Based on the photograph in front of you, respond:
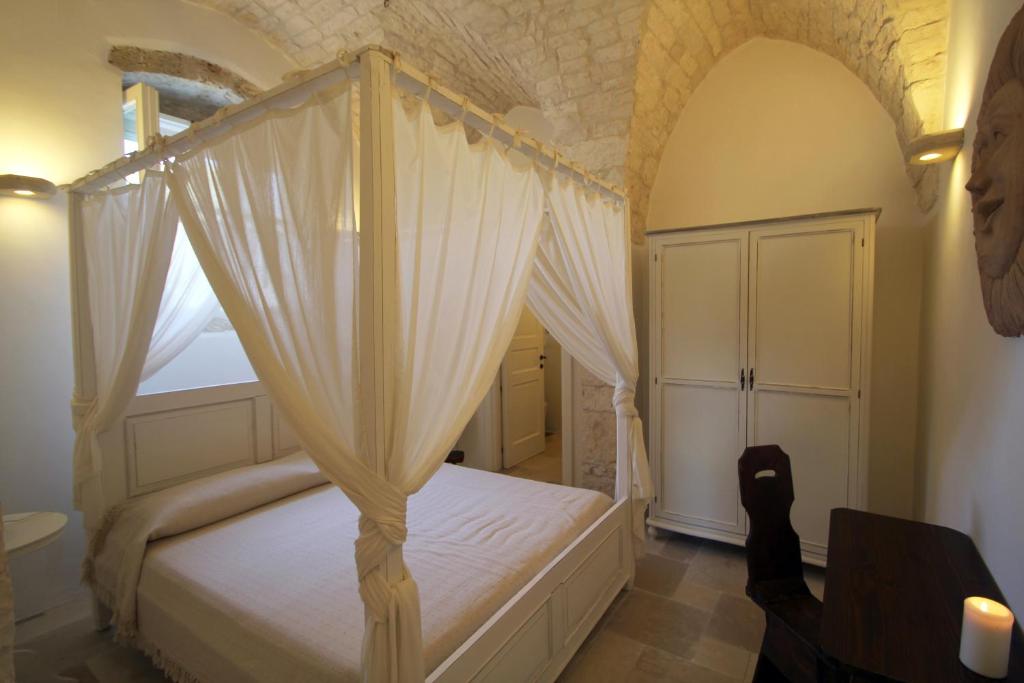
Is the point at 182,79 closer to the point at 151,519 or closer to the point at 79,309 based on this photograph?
the point at 79,309

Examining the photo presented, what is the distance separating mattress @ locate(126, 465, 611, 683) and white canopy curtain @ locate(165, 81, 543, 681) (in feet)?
1.18

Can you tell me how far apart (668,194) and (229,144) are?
126 inches

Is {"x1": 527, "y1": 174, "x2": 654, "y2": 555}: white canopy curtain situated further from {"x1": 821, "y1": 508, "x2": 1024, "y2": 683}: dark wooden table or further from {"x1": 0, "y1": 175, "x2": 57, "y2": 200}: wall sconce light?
{"x1": 0, "y1": 175, "x2": 57, "y2": 200}: wall sconce light

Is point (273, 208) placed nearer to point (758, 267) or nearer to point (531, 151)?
point (531, 151)

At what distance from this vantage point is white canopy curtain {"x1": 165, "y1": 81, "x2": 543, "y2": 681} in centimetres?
126

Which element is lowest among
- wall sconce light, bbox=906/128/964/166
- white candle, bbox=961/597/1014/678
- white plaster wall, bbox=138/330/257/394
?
white candle, bbox=961/597/1014/678

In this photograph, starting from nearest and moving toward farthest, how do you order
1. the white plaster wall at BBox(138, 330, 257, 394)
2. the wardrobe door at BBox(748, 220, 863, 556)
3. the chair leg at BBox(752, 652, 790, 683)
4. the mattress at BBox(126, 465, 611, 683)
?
the mattress at BBox(126, 465, 611, 683) < the chair leg at BBox(752, 652, 790, 683) < the wardrobe door at BBox(748, 220, 863, 556) < the white plaster wall at BBox(138, 330, 257, 394)

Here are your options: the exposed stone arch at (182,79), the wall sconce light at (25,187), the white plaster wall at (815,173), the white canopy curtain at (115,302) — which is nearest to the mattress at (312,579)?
the white canopy curtain at (115,302)

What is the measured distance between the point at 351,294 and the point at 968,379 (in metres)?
2.20

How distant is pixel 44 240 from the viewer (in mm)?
2516

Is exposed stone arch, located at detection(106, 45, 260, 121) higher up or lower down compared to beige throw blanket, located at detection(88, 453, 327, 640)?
higher up

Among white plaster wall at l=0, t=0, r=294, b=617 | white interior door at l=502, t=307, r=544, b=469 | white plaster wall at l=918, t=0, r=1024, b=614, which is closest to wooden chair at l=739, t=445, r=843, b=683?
white plaster wall at l=918, t=0, r=1024, b=614

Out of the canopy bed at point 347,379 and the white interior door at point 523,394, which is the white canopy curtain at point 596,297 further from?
the white interior door at point 523,394

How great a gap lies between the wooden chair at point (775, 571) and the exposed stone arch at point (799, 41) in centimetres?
190
